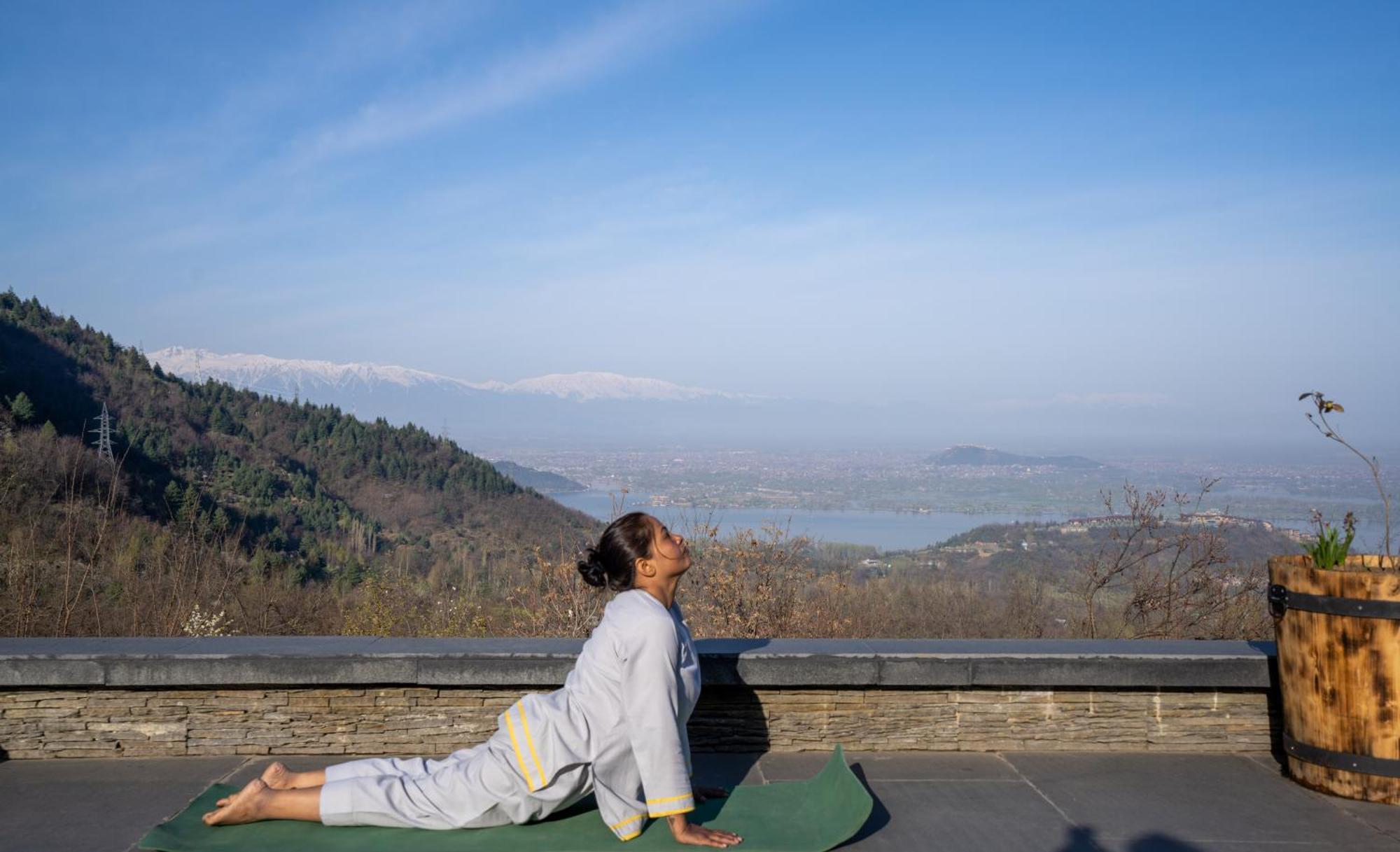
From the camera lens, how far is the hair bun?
148 inches

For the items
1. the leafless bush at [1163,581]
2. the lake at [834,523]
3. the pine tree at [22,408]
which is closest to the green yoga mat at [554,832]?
the lake at [834,523]

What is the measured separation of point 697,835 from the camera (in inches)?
138

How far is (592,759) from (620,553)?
0.71 m

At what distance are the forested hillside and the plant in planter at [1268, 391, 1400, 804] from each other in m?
5.50

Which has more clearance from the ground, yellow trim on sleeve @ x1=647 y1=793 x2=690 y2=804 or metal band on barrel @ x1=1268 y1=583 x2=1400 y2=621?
metal band on barrel @ x1=1268 y1=583 x2=1400 y2=621

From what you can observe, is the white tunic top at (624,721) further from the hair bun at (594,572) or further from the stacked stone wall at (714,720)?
the stacked stone wall at (714,720)

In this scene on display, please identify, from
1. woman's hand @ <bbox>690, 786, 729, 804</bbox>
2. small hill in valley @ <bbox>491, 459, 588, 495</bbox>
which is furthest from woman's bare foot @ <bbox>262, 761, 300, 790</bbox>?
small hill in valley @ <bbox>491, 459, 588, 495</bbox>

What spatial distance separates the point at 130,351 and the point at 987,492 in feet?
95.0

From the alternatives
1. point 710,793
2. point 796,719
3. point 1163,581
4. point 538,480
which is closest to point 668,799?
point 710,793

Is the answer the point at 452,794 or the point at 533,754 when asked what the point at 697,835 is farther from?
the point at 452,794

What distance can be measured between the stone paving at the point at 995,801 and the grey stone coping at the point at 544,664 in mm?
346

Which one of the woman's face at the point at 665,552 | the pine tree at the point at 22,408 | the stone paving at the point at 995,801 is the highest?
the pine tree at the point at 22,408

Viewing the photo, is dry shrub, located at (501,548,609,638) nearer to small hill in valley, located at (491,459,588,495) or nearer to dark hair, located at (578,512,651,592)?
dark hair, located at (578,512,651,592)

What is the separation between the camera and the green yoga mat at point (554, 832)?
351 centimetres
